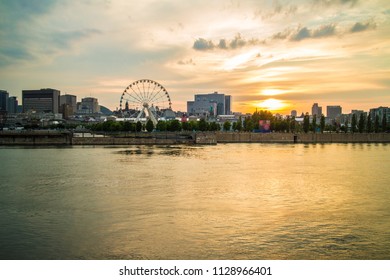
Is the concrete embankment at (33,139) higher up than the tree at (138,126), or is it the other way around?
the tree at (138,126)

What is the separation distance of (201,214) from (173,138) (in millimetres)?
58180

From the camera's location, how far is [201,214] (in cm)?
1572

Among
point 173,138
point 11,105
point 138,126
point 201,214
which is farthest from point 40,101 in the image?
point 201,214

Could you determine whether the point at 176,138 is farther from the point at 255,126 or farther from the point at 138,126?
the point at 255,126

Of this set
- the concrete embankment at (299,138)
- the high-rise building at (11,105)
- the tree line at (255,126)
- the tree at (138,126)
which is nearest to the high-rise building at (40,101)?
the high-rise building at (11,105)

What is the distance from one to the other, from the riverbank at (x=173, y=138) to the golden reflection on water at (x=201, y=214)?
37.9 m

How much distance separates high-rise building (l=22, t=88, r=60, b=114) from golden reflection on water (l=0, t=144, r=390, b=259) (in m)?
163

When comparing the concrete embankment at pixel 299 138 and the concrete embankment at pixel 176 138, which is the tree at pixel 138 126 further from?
the concrete embankment at pixel 299 138

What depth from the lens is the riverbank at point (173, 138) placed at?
64.9 meters

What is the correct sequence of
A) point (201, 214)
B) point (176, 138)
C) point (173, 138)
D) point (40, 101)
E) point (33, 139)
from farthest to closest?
point (40, 101), point (173, 138), point (176, 138), point (33, 139), point (201, 214)

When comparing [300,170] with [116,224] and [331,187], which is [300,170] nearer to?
[331,187]

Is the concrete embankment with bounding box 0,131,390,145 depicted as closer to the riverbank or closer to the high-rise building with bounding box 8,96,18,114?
the riverbank

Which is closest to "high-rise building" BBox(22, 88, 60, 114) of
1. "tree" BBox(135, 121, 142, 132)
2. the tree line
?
the tree line

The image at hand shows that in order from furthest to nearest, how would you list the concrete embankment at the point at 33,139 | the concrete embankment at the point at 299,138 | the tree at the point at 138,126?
1. the tree at the point at 138,126
2. the concrete embankment at the point at 299,138
3. the concrete embankment at the point at 33,139
